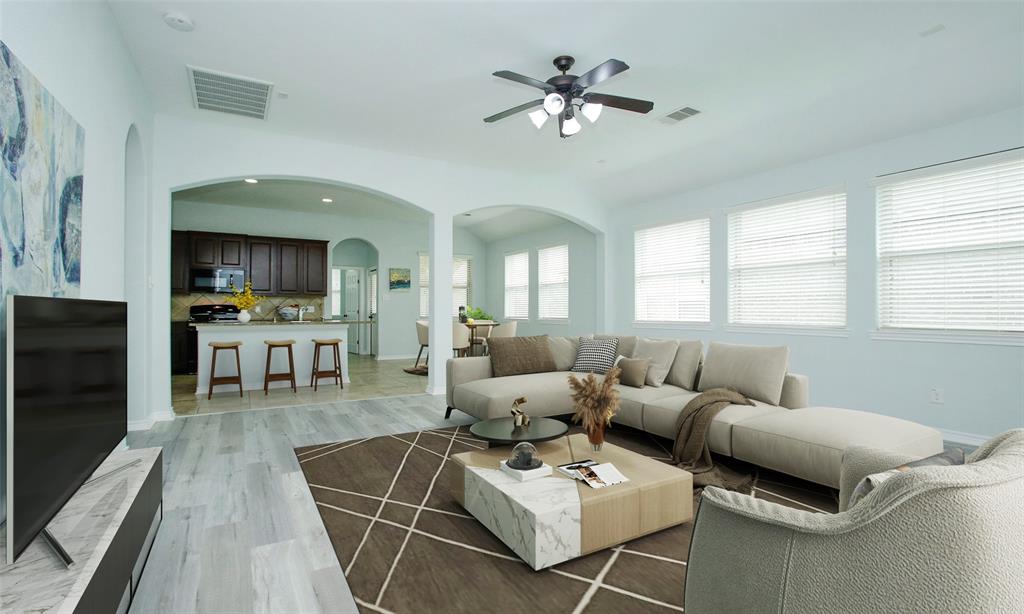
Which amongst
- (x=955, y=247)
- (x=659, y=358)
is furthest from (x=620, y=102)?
(x=955, y=247)

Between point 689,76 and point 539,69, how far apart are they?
4.05 ft

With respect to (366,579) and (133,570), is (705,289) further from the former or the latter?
(133,570)

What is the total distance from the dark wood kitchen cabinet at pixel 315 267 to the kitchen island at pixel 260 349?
98.1 inches

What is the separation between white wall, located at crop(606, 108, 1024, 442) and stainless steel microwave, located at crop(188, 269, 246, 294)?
761 cm

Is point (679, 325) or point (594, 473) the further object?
point (679, 325)

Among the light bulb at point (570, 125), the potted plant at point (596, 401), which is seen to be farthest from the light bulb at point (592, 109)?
the potted plant at point (596, 401)

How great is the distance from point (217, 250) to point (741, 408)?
8.41 m

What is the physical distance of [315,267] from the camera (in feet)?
30.1

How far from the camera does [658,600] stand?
187 centimetres

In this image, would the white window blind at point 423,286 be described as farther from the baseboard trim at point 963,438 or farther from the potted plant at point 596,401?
the baseboard trim at point 963,438

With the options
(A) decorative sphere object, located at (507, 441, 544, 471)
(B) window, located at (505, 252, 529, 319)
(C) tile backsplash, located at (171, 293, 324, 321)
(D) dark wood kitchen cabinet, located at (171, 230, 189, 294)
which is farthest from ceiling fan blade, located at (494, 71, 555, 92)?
→ (D) dark wood kitchen cabinet, located at (171, 230, 189, 294)

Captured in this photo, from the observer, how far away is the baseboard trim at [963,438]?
13.1ft

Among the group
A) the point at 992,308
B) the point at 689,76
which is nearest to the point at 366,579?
the point at 689,76

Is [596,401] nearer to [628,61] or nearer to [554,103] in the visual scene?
[554,103]
